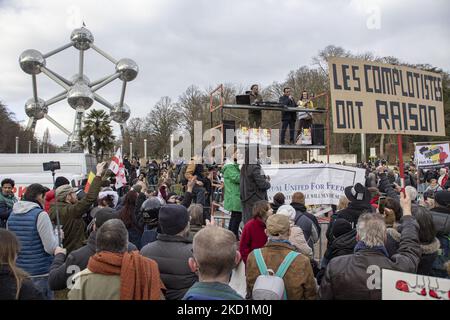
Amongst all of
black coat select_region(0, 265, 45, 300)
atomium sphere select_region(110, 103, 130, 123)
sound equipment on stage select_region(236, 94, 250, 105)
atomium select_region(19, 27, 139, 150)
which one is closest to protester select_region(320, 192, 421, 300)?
black coat select_region(0, 265, 45, 300)

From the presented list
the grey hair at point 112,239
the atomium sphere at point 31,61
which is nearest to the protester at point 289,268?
the grey hair at point 112,239

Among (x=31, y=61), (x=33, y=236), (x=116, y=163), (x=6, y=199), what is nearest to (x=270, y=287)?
(x=33, y=236)

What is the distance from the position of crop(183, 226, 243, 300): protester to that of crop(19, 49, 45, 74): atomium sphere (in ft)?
169

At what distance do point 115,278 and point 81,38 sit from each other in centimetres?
5470

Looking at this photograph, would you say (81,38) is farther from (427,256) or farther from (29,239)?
(427,256)

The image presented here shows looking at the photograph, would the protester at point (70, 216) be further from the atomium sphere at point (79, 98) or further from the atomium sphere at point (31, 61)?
the atomium sphere at point (31, 61)

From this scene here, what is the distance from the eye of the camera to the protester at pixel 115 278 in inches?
98.1

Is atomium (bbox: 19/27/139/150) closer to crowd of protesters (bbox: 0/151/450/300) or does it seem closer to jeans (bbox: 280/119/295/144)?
jeans (bbox: 280/119/295/144)

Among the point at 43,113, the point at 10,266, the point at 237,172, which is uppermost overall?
the point at 43,113

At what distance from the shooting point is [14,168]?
14.5m

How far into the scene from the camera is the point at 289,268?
3039mm
